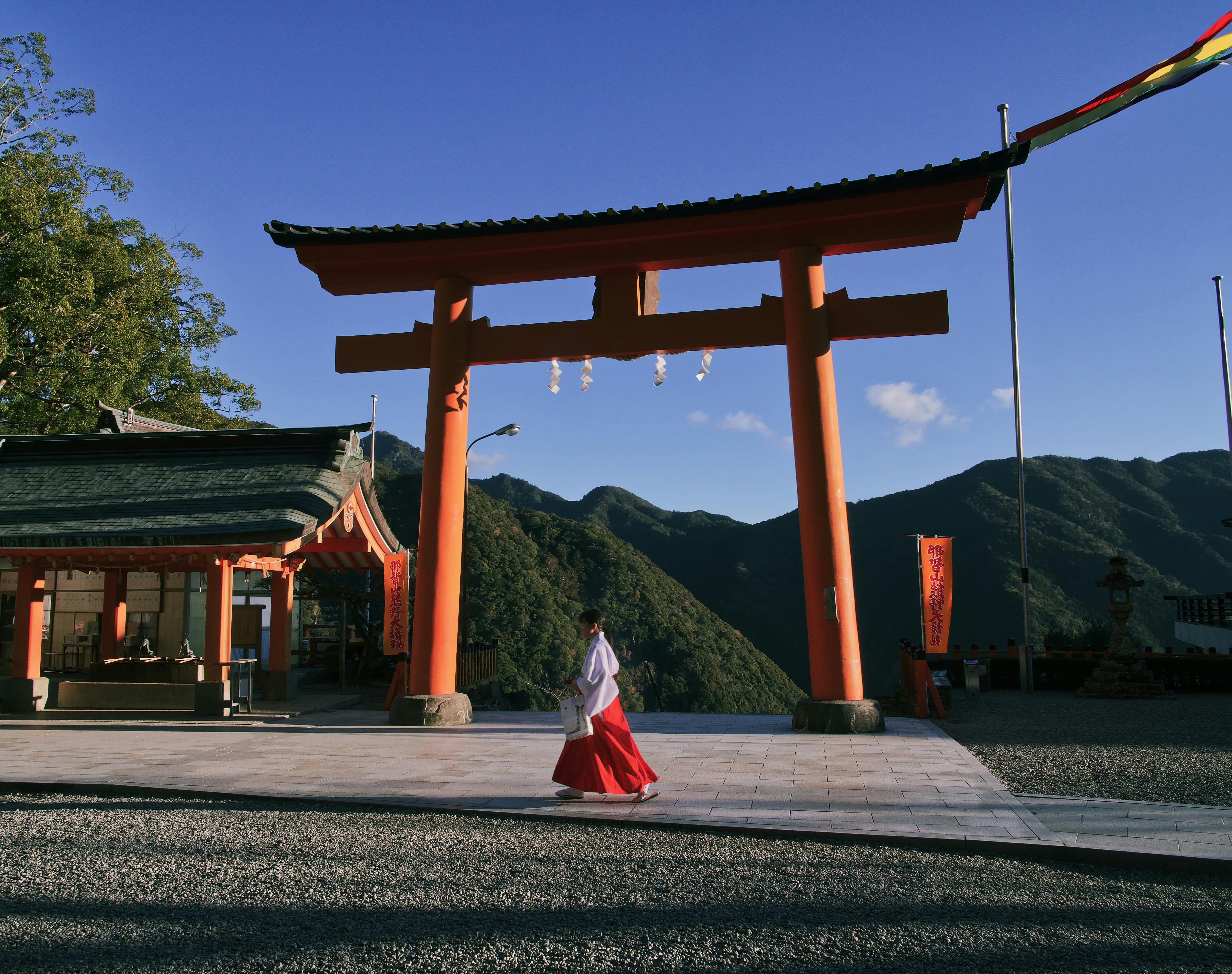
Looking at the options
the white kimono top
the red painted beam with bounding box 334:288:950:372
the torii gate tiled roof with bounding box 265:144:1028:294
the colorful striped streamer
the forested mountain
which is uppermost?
the forested mountain

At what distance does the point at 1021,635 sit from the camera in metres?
48.8

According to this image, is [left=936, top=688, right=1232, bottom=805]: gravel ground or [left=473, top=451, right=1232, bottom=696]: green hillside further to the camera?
[left=473, top=451, right=1232, bottom=696]: green hillside

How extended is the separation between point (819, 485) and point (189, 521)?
838cm

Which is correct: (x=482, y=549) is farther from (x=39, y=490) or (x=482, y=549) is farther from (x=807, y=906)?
(x=807, y=906)

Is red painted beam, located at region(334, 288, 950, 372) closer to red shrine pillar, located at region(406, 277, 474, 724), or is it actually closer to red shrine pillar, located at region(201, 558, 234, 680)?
red shrine pillar, located at region(406, 277, 474, 724)

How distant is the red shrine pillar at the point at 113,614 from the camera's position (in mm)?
13609

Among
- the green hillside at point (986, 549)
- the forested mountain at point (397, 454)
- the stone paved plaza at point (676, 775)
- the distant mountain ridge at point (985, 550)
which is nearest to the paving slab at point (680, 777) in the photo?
the stone paved plaza at point (676, 775)

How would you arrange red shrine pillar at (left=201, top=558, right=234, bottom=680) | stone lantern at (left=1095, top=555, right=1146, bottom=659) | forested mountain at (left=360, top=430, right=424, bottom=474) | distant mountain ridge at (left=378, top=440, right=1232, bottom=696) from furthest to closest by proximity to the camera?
forested mountain at (left=360, top=430, right=424, bottom=474) < distant mountain ridge at (left=378, top=440, right=1232, bottom=696) < stone lantern at (left=1095, top=555, right=1146, bottom=659) < red shrine pillar at (left=201, top=558, right=234, bottom=680)

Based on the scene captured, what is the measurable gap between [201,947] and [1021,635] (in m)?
53.3

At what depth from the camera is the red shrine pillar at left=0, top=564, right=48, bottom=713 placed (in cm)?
1134

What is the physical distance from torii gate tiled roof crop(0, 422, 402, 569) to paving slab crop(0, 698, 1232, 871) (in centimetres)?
242

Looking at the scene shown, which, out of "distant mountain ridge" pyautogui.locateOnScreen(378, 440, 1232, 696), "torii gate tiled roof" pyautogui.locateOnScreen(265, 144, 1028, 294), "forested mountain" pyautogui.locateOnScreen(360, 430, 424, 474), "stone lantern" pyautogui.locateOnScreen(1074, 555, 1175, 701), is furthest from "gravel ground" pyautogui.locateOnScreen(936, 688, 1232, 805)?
"forested mountain" pyautogui.locateOnScreen(360, 430, 424, 474)

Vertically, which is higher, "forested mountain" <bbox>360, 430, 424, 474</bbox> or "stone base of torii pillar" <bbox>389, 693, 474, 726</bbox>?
"forested mountain" <bbox>360, 430, 424, 474</bbox>

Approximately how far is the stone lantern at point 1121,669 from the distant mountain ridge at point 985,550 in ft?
105
